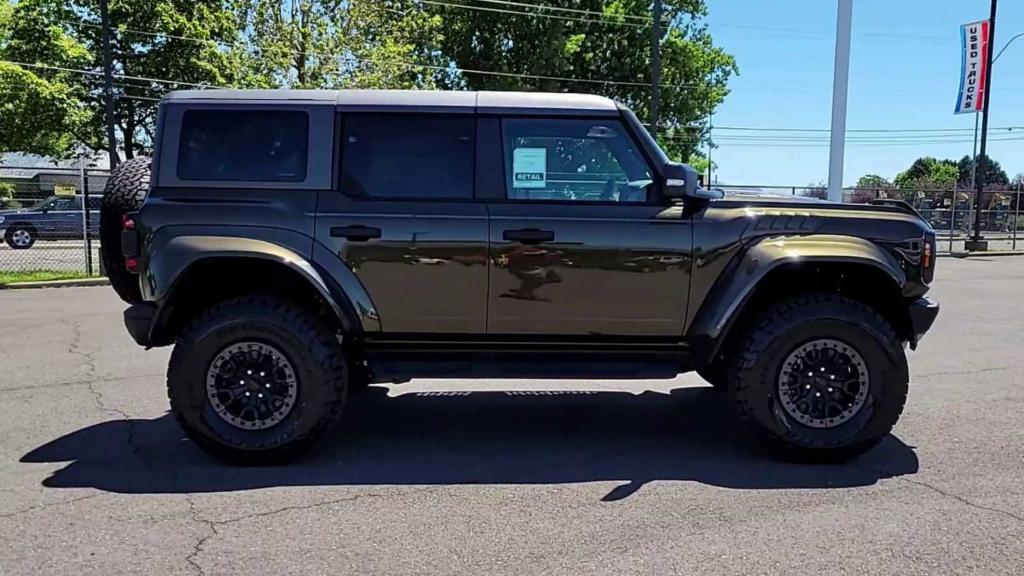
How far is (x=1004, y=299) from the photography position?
12414 mm

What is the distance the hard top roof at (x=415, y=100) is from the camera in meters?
4.59

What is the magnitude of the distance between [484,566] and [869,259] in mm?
2802

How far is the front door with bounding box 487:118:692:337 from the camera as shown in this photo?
14.8 ft

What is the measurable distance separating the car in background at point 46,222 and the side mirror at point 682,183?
43.0 ft

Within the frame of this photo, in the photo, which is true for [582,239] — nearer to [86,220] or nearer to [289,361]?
[289,361]

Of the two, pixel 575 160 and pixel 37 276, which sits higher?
pixel 575 160

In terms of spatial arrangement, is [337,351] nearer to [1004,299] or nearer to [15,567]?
[15,567]

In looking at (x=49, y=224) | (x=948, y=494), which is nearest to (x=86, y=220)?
(x=49, y=224)

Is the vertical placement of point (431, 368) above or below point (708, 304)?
below

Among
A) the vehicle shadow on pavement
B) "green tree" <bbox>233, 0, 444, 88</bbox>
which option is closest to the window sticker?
the vehicle shadow on pavement

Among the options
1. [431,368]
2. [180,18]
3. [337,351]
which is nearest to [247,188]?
[337,351]

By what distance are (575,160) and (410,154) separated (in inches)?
38.6

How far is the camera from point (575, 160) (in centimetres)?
464

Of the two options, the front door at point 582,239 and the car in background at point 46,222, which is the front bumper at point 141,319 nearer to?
the front door at point 582,239
